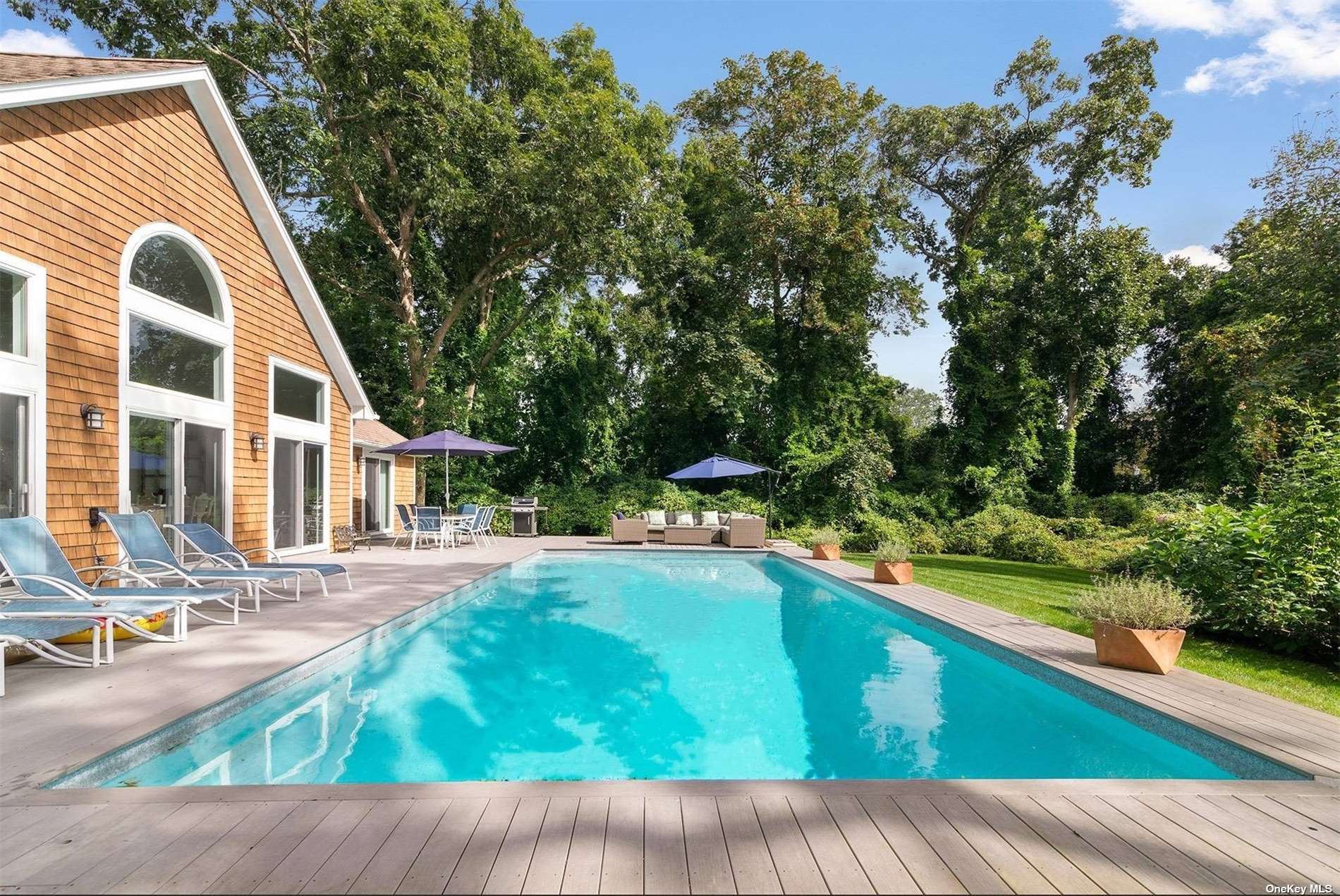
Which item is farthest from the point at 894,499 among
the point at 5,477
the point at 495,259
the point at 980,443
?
the point at 5,477

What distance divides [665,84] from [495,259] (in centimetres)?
811

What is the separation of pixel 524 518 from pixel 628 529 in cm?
299

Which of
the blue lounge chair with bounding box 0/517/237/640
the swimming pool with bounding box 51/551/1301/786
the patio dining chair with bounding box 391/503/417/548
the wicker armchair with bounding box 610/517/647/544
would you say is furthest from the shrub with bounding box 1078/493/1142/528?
the blue lounge chair with bounding box 0/517/237/640

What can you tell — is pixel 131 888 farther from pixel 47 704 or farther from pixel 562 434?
pixel 562 434

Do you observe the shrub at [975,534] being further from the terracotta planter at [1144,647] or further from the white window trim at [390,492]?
the white window trim at [390,492]

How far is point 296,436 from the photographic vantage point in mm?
10891

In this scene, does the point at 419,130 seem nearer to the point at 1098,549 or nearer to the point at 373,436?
the point at 373,436

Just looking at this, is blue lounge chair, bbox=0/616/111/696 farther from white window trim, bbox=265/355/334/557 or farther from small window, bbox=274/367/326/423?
small window, bbox=274/367/326/423

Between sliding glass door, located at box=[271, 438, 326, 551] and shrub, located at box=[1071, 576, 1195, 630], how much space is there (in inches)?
408

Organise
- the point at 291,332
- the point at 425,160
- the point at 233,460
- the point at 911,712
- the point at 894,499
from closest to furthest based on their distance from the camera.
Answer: the point at 911,712 < the point at 233,460 < the point at 291,332 < the point at 425,160 < the point at 894,499

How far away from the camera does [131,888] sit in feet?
7.06

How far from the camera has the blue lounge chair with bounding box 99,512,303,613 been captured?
6469 mm

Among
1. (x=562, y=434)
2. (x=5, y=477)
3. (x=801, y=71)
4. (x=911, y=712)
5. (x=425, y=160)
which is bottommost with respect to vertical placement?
(x=911, y=712)

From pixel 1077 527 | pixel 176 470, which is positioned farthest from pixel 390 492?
pixel 1077 527
